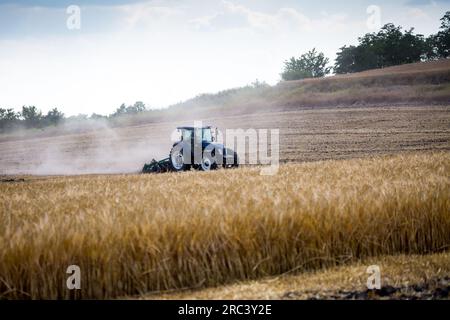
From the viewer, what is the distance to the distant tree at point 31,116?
73062 mm

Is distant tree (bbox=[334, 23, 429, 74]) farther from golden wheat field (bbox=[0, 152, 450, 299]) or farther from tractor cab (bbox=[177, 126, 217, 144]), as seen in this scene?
golden wheat field (bbox=[0, 152, 450, 299])

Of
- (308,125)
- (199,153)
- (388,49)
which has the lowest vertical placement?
(199,153)

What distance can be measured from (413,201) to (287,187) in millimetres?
2109

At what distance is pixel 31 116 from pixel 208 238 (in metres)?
75.3

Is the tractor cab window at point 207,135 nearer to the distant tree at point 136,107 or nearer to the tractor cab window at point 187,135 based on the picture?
the tractor cab window at point 187,135

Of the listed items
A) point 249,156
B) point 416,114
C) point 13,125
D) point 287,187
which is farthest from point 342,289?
point 13,125

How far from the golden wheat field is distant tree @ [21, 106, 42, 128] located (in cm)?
7124

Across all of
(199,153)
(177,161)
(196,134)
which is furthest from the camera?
(177,161)

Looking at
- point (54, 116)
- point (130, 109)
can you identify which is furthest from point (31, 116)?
point (130, 109)

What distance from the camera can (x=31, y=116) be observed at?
244ft

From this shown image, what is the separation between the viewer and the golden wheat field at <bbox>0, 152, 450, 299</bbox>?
4895mm

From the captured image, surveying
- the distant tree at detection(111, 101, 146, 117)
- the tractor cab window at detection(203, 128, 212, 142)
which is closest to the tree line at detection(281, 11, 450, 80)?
the distant tree at detection(111, 101, 146, 117)

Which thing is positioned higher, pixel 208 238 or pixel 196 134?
pixel 196 134

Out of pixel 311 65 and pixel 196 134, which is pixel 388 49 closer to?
pixel 311 65
